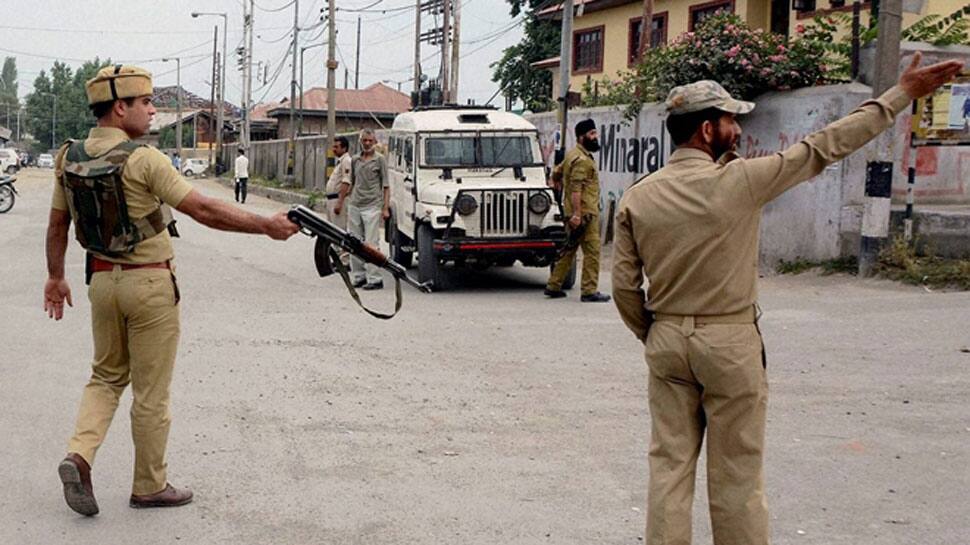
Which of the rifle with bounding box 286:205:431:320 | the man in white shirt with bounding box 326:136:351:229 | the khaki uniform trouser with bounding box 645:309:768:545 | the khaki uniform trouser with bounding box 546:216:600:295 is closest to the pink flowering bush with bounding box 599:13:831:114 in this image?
the khaki uniform trouser with bounding box 546:216:600:295

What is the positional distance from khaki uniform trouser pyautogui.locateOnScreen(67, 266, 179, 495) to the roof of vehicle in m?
9.71

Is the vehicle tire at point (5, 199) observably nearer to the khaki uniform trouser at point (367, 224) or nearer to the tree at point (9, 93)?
the khaki uniform trouser at point (367, 224)

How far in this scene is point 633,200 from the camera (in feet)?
13.2

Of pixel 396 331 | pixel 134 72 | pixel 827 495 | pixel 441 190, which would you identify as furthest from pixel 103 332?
pixel 441 190

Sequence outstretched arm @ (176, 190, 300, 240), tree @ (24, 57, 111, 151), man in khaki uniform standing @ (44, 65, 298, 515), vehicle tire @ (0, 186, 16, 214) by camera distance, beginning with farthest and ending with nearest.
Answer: tree @ (24, 57, 111, 151) → vehicle tire @ (0, 186, 16, 214) → man in khaki uniform standing @ (44, 65, 298, 515) → outstretched arm @ (176, 190, 300, 240)

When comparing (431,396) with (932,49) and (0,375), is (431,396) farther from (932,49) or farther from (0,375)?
(932,49)

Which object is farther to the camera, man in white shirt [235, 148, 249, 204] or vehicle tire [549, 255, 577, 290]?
man in white shirt [235, 148, 249, 204]

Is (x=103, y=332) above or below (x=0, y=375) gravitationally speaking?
above

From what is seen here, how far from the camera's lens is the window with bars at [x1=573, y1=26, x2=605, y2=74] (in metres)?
38.1

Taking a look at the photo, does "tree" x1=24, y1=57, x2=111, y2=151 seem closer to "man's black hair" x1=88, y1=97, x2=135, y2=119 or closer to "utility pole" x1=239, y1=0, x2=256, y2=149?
"utility pole" x1=239, y1=0, x2=256, y2=149

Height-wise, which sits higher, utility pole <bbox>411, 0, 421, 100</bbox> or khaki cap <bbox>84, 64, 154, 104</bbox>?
utility pole <bbox>411, 0, 421, 100</bbox>

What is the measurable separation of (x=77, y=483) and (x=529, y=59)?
146ft

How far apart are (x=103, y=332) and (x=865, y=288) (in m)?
10.1

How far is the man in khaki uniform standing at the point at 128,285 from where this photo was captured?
5.05 meters
